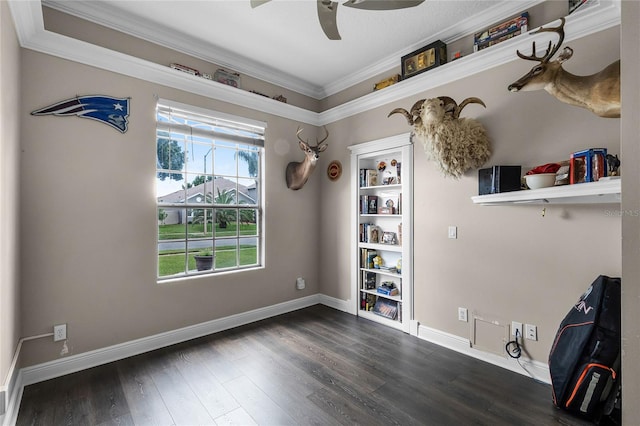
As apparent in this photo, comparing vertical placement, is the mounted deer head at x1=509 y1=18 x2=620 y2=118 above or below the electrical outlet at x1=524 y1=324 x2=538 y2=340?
above

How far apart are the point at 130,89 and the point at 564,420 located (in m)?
4.46

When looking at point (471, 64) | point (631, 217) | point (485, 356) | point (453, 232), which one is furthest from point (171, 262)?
point (471, 64)

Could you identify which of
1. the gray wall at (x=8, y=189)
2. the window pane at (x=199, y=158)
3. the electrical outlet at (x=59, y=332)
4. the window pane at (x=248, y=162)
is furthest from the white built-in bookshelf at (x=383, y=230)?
the gray wall at (x=8, y=189)

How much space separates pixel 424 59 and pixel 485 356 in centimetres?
308

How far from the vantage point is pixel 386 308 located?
3762mm

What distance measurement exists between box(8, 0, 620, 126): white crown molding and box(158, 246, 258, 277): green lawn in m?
1.81

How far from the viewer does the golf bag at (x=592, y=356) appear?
75.3 inches

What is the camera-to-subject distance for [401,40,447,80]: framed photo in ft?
10.3

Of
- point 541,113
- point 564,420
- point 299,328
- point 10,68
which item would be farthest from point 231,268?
point 541,113

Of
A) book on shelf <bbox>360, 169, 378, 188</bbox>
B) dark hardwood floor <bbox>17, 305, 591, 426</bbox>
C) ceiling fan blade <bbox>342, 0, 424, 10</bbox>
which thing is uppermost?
ceiling fan blade <bbox>342, 0, 424, 10</bbox>

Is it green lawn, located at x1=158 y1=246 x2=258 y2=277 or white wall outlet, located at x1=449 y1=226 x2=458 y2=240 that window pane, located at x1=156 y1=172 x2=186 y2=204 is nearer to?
green lawn, located at x1=158 y1=246 x2=258 y2=277

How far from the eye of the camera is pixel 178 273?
3.32m

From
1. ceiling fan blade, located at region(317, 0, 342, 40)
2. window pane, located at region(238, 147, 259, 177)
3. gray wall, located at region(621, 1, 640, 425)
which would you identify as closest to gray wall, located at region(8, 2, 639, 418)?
window pane, located at region(238, 147, 259, 177)

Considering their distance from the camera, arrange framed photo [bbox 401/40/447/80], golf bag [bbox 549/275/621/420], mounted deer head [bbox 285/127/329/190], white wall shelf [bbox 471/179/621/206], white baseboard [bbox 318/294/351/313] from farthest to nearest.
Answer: white baseboard [bbox 318/294/351/313]
mounted deer head [bbox 285/127/329/190]
framed photo [bbox 401/40/447/80]
golf bag [bbox 549/275/621/420]
white wall shelf [bbox 471/179/621/206]
